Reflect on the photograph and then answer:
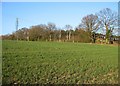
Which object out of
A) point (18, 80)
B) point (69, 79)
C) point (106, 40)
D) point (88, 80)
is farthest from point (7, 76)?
point (106, 40)

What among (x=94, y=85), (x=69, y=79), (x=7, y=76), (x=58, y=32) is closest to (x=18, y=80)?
(x=7, y=76)

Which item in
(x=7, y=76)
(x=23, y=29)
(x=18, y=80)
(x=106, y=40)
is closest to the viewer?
(x=18, y=80)

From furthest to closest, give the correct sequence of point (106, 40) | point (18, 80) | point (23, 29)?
1. point (23, 29)
2. point (106, 40)
3. point (18, 80)

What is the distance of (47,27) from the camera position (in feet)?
327

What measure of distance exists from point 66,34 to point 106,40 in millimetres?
27841

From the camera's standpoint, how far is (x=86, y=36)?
79.2 m

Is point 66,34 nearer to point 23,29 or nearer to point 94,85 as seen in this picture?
point 23,29

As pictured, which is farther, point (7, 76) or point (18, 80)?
point (7, 76)

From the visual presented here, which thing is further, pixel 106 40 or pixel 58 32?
pixel 58 32

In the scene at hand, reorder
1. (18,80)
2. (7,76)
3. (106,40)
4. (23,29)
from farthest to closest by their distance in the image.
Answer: (23,29)
(106,40)
(7,76)
(18,80)

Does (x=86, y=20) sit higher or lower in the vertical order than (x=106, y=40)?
higher

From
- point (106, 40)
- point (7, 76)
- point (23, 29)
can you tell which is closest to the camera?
point (7, 76)

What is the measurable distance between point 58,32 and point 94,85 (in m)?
91.7

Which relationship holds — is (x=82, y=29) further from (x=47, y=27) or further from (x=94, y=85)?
(x=94, y=85)
